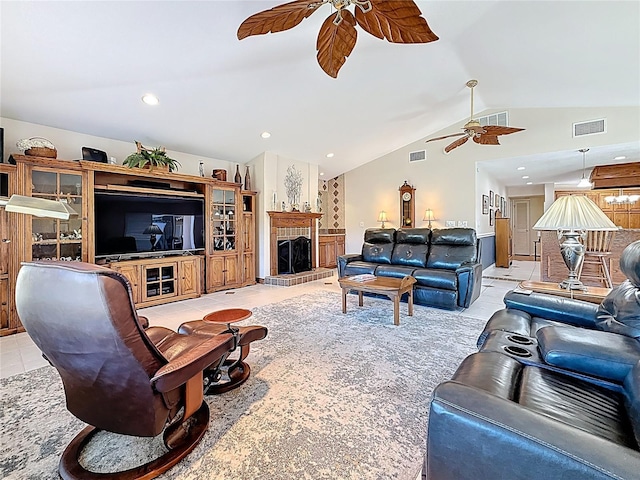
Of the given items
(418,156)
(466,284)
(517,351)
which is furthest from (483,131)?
(517,351)

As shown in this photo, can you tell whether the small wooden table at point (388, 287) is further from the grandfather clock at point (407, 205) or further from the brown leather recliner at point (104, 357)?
the grandfather clock at point (407, 205)

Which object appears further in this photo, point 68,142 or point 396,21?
point 68,142

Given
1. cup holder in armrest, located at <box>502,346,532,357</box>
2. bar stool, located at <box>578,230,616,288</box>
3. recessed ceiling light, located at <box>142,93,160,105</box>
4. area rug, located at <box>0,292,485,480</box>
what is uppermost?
recessed ceiling light, located at <box>142,93,160,105</box>

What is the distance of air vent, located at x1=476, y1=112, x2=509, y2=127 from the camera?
19.0ft

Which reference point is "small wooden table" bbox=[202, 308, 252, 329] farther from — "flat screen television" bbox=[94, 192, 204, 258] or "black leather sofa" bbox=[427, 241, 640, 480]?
"flat screen television" bbox=[94, 192, 204, 258]

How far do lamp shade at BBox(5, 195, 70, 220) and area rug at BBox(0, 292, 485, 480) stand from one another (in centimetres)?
122

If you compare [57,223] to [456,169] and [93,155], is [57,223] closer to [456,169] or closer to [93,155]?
[93,155]

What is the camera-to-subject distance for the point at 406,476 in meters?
1.37

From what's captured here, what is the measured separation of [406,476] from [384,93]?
4699 millimetres

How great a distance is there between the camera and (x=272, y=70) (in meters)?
3.60

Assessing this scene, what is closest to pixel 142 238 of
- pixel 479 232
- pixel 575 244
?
pixel 575 244

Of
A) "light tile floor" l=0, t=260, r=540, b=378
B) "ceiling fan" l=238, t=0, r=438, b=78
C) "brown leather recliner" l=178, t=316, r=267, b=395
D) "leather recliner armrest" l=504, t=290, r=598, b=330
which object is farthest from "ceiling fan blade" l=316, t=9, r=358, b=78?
"light tile floor" l=0, t=260, r=540, b=378

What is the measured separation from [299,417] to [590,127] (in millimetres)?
6372

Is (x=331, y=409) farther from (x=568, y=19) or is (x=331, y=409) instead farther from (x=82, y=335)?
(x=568, y=19)
